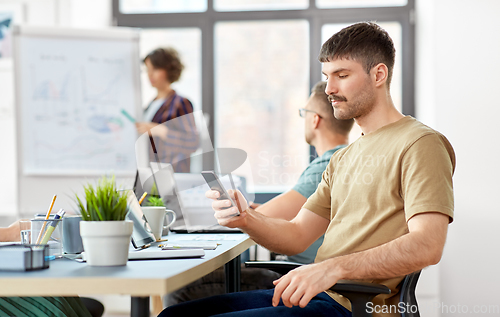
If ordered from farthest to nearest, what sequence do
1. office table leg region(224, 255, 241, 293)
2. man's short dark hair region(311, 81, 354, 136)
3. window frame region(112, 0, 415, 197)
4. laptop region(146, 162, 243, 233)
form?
window frame region(112, 0, 415, 197), man's short dark hair region(311, 81, 354, 136), laptop region(146, 162, 243, 233), office table leg region(224, 255, 241, 293)

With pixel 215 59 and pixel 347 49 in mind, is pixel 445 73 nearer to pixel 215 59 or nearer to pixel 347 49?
pixel 215 59

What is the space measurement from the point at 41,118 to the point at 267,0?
1792mm

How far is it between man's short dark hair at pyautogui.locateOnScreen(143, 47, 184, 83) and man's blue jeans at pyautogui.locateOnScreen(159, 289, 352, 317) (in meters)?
2.08

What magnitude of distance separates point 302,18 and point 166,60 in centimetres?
108

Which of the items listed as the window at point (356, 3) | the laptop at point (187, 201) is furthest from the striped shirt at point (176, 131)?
the window at point (356, 3)

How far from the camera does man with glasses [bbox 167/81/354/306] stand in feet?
6.21

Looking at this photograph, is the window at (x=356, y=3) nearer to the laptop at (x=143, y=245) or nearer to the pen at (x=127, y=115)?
the pen at (x=127, y=115)

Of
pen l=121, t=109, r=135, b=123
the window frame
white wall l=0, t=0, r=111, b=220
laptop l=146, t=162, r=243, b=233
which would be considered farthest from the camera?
the window frame

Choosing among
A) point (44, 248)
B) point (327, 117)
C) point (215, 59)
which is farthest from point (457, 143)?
point (44, 248)

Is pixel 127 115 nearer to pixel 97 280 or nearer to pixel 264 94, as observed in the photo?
pixel 264 94

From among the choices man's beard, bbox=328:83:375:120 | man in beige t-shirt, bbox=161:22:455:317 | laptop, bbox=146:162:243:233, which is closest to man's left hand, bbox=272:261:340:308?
man in beige t-shirt, bbox=161:22:455:317

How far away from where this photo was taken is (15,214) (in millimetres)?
3219

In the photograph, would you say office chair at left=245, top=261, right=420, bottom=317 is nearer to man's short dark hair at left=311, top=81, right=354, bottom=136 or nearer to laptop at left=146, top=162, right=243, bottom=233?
laptop at left=146, top=162, right=243, bottom=233

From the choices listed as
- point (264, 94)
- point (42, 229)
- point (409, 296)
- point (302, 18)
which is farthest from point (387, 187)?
point (302, 18)
